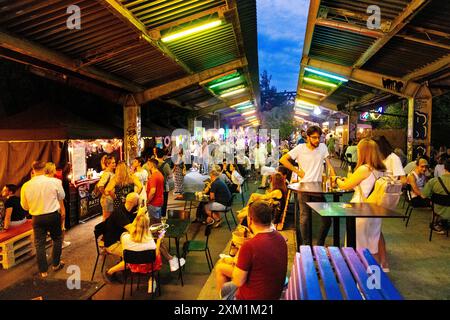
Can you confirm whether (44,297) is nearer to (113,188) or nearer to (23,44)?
(113,188)

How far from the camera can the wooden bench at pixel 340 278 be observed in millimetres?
2344

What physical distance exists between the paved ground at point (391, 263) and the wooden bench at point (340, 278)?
69.4 inches

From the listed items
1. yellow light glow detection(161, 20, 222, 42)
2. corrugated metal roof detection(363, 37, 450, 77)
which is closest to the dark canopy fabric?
yellow light glow detection(161, 20, 222, 42)

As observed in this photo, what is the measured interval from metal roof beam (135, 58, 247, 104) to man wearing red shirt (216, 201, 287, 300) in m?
9.28

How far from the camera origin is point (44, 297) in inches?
110

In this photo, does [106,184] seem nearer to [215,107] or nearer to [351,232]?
[351,232]

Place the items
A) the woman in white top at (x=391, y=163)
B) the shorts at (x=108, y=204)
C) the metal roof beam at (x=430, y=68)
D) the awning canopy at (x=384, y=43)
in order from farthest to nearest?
the metal roof beam at (x=430, y=68), the awning canopy at (x=384, y=43), the shorts at (x=108, y=204), the woman in white top at (x=391, y=163)

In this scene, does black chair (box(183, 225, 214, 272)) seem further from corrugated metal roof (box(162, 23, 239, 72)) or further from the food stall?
corrugated metal roof (box(162, 23, 239, 72))

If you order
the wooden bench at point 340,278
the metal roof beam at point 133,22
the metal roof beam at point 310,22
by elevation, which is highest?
the metal roof beam at point 310,22

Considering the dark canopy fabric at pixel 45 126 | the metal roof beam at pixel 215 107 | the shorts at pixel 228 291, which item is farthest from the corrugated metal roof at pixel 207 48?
the metal roof beam at pixel 215 107

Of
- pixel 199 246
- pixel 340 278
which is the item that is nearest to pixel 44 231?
pixel 199 246

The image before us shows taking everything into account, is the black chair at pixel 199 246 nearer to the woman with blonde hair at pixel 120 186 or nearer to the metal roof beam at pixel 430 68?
the woman with blonde hair at pixel 120 186

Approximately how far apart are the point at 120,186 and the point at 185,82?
619cm
